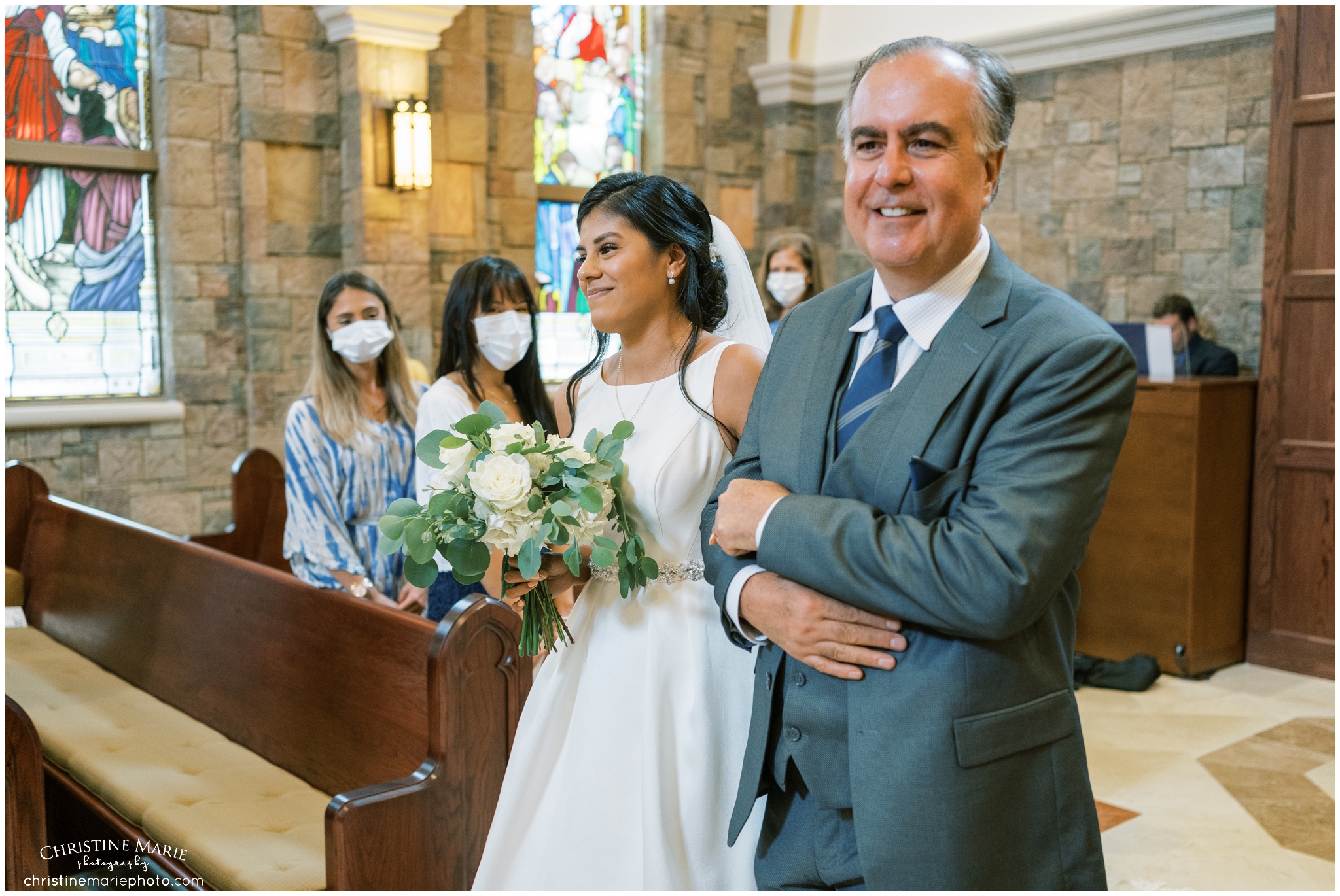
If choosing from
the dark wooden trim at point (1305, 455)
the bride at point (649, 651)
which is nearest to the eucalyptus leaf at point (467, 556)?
the bride at point (649, 651)

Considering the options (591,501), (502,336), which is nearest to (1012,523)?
(591,501)

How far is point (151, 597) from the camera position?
11.0 feet

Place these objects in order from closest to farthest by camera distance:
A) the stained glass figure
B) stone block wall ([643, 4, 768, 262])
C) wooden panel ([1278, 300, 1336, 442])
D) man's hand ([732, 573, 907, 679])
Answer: man's hand ([732, 573, 907, 679])
wooden panel ([1278, 300, 1336, 442])
the stained glass figure
stone block wall ([643, 4, 768, 262])

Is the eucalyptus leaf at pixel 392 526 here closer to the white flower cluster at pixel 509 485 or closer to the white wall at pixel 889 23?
the white flower cluster at pixel 509 485

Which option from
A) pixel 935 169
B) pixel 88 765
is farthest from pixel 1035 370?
pixel 88 765

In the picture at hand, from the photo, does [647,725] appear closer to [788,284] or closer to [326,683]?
[326,683]

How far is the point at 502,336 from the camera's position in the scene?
3.07 meters

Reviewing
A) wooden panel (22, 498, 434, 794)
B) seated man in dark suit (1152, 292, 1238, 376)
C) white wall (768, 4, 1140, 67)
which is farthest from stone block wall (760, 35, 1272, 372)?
wooden panel (22, 498, 434, 794)

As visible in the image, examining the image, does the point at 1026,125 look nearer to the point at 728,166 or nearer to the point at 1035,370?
the point at 728,166

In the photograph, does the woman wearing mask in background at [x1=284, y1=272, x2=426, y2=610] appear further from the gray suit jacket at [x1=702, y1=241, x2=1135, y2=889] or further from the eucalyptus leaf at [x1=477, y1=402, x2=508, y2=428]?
the gray suit jacket at [x1=702, y1=241, x2=1135, y2=889]

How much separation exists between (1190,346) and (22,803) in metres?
5.22

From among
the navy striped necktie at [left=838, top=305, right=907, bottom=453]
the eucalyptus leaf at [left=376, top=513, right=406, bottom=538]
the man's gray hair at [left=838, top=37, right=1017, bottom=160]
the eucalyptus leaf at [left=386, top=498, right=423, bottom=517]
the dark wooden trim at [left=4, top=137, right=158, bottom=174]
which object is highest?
the dark wooden trim at [left=4, top=137, right=158, bottom=174]

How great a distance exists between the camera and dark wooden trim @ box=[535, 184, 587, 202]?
6.84 meters

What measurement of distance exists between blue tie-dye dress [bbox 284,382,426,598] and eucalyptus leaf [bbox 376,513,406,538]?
5.40 ft
